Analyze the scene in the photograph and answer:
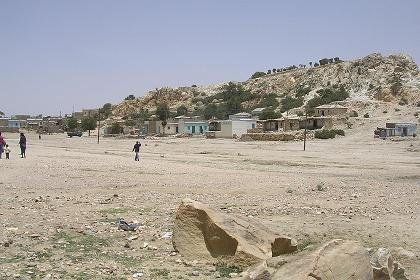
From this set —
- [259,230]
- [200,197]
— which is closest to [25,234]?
[259,230]

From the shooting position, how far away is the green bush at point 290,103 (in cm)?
9065

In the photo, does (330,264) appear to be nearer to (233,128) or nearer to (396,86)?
(233,128)

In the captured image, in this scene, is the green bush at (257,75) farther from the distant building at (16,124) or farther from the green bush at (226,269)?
the green bush at (226,269)

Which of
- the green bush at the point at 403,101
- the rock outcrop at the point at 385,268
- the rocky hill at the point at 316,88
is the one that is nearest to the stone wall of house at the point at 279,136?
the rocky hill at the point at 316,88

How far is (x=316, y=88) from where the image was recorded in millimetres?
104562

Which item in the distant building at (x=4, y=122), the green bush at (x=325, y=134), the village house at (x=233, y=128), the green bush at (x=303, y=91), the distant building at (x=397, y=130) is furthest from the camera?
the distant building at (x=4, y=122)

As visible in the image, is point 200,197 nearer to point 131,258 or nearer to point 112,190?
point 112,190

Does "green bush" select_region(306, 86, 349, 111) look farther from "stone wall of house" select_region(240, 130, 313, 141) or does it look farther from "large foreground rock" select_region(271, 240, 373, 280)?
"large foreground rock" select_region(271, 240, 373, 280)

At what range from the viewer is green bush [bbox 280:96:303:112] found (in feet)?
297

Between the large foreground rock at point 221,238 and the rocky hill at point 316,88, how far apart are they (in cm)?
7165

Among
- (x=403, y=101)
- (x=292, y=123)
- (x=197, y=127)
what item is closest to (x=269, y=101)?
(x=197, y=127)

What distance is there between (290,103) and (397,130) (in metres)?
40.0

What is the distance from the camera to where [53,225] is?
10367 millimetres

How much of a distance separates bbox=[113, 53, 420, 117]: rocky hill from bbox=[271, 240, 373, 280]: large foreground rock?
2892 inches
